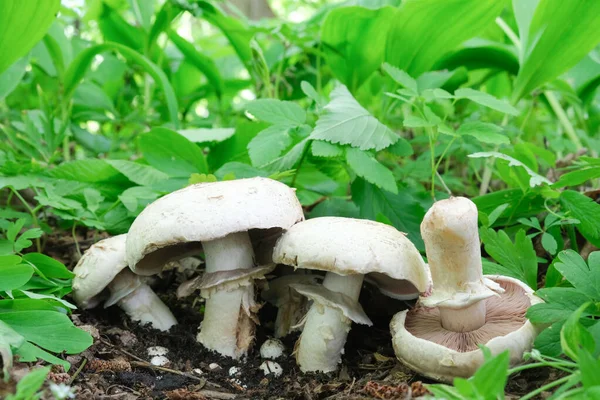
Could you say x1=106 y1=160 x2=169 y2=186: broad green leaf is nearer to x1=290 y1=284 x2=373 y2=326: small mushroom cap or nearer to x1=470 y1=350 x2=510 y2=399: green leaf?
x1=290 y1=284 x2=373 y2=326: small mushroom cap

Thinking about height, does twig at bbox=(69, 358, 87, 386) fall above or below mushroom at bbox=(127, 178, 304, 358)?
below

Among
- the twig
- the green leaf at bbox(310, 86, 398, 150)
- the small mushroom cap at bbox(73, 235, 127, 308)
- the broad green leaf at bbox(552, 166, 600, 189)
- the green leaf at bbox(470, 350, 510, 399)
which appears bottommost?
the twig

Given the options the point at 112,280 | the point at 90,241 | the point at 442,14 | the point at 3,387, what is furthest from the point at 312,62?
the point at 3,387

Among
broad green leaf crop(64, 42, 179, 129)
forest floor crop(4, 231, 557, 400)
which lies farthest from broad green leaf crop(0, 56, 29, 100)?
forest floor crop(4, 231, 557, 400)

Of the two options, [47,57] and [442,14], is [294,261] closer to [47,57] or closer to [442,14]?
[442,14]

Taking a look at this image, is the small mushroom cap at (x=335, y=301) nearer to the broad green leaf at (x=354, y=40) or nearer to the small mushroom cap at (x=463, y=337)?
the small mushroom cap at (x=463, y=337)

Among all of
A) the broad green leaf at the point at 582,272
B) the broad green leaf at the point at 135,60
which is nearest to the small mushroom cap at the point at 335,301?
the broad green leaf at the point at 582,272

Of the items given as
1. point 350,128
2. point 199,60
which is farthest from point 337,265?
point 199,60

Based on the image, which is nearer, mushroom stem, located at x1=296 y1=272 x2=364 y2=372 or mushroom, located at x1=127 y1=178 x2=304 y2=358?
mushroom, located at x1=127 y1=178 x2=304 y2=358
